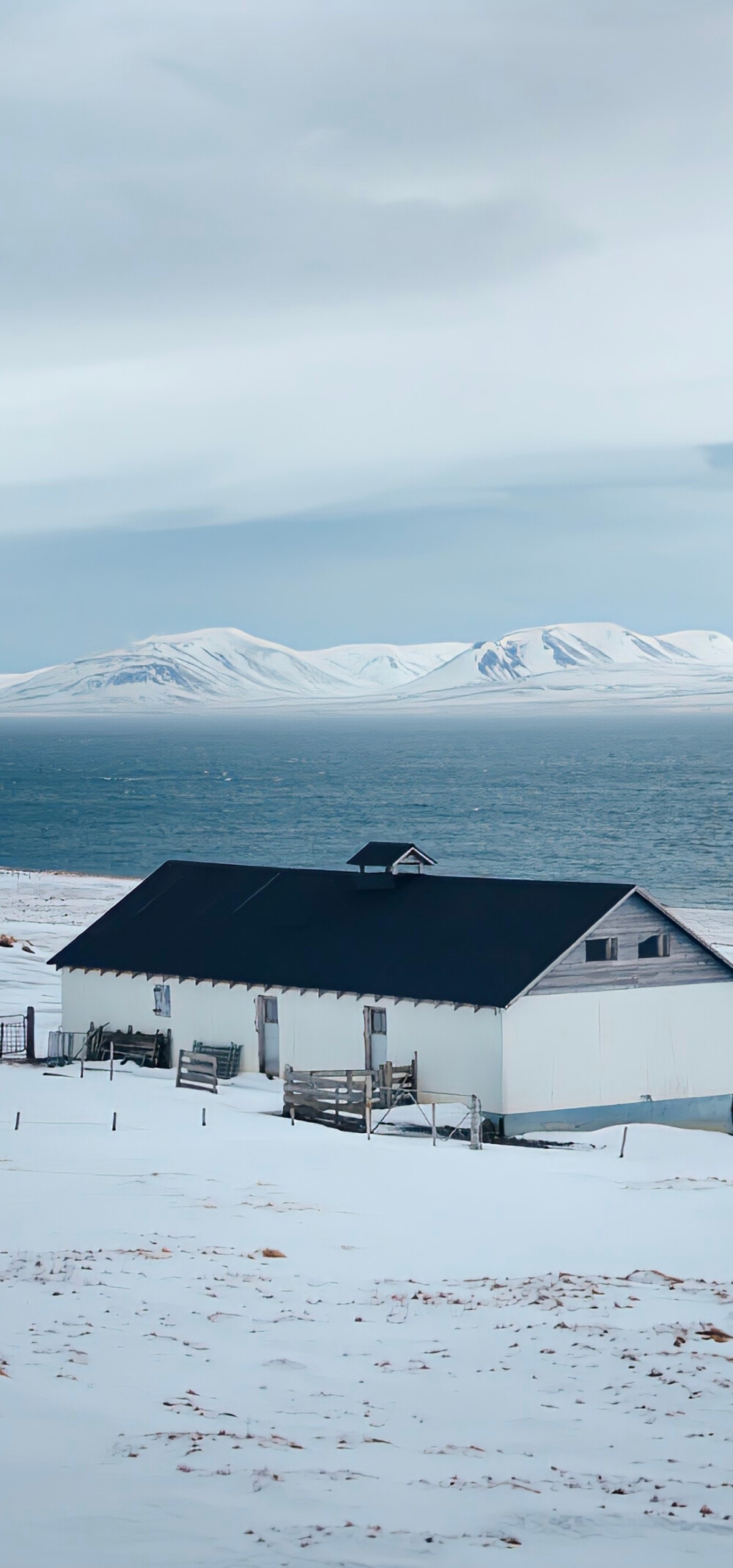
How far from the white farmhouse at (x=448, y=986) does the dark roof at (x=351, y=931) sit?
0.05 meters

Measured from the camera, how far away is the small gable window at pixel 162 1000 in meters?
37.5

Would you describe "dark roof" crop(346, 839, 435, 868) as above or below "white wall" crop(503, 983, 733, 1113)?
above

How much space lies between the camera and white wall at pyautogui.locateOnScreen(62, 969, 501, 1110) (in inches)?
1292

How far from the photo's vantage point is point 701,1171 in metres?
28.9

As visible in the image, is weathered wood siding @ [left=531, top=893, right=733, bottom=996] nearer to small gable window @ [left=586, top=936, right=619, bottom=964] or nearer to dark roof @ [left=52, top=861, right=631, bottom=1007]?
small gable window @ [left=586, top=936, right=619, bottom=964]

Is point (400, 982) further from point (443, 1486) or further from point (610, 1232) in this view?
point (443, 1486)

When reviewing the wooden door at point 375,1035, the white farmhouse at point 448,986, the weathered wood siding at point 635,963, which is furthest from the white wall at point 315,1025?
the weathered wood siding at point 635,963

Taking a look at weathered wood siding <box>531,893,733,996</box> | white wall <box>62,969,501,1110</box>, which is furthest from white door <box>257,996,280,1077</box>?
weathered wood siding <box>531,893,733,996</box>

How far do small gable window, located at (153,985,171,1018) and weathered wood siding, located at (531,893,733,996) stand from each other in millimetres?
9747

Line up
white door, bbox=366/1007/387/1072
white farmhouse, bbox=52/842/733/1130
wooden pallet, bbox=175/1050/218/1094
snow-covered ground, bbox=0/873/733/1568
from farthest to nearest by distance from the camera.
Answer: white door, bbox=366/1007/387/1072
wooden pallet, bbox=175/1050/218/1094
white farmhouse, bbox=52/842/733/1130
snow-covered ground, bbox=0/873/733/1568

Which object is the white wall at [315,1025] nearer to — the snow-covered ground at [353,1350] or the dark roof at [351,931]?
the dark roof at [351,931]

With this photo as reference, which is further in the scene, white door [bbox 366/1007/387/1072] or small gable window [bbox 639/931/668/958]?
small gable window [bbox 639/931/668/958]

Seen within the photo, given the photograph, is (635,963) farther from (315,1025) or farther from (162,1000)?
(162,1000)

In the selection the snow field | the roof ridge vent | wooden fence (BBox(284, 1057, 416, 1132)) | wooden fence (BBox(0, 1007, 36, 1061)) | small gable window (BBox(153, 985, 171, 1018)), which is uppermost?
the roof ridge vent
